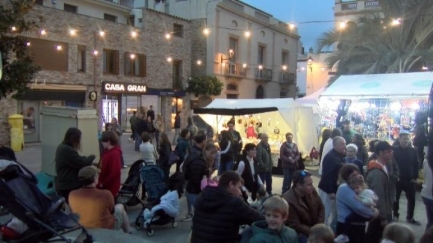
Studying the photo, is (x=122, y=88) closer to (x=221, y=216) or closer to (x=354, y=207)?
(x=354, y=207)

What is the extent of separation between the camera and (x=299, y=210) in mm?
4020

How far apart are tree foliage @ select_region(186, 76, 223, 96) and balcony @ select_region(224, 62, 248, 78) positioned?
2.29 metres

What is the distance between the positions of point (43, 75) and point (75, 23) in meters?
3.27

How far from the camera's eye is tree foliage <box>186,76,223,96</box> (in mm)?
28453

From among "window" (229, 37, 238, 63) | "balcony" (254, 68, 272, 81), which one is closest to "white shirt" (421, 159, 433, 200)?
"window" (229, 37, 238, 63)

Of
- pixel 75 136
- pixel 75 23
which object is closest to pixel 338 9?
pixel 75 23

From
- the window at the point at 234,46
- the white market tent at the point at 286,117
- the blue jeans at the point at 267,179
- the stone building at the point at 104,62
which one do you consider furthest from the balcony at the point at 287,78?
the blue jeans at the point at 267,179

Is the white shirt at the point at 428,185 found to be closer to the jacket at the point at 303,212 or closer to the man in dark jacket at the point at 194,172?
the jacket at the point at 303,212

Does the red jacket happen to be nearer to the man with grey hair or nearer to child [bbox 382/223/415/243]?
the man with grey hair

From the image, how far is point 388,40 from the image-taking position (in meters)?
15.7

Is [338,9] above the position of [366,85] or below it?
above

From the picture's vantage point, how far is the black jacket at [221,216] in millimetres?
3654

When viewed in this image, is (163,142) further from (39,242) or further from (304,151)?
(304,151)

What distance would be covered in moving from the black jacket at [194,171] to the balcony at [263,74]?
28.4 m
